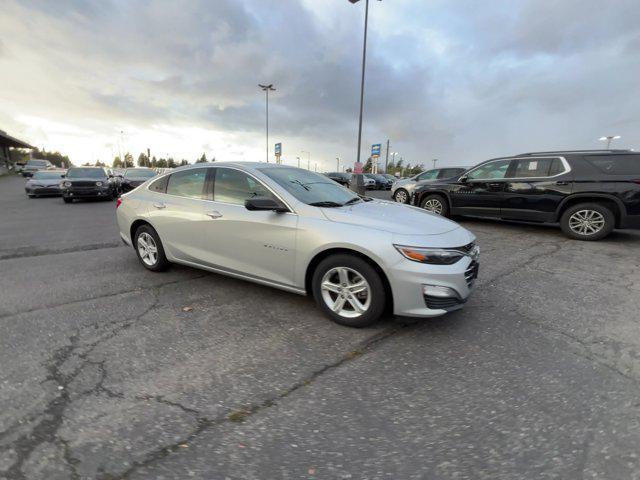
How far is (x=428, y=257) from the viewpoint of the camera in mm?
3096

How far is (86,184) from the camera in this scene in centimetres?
1473

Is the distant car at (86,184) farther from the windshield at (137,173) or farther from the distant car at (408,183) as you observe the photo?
the distant car at (408,183)

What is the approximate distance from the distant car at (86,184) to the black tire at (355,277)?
1497 centimetres

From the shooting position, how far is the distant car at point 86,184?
1455 cm

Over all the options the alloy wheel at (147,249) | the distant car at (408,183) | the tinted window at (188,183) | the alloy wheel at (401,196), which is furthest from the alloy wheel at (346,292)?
the alloy wheel at (401,196)

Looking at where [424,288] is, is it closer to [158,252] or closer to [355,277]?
[355,277]

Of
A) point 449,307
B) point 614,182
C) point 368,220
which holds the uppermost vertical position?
point 614,182

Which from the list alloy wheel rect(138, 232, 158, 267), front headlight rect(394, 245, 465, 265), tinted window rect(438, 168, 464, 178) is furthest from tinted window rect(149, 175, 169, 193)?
tinted window rect(438, 168, 464, 178)

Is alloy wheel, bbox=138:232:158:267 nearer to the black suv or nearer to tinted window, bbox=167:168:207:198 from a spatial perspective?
tinted window, bbox=167:168:207:198

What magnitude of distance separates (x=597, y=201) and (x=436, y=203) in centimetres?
351

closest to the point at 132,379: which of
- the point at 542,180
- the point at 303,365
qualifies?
the point at 303,365

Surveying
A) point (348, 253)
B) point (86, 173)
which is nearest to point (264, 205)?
point (348, 253)

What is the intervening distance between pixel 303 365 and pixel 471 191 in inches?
295

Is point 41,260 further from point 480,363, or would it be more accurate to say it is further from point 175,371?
point 480,363
